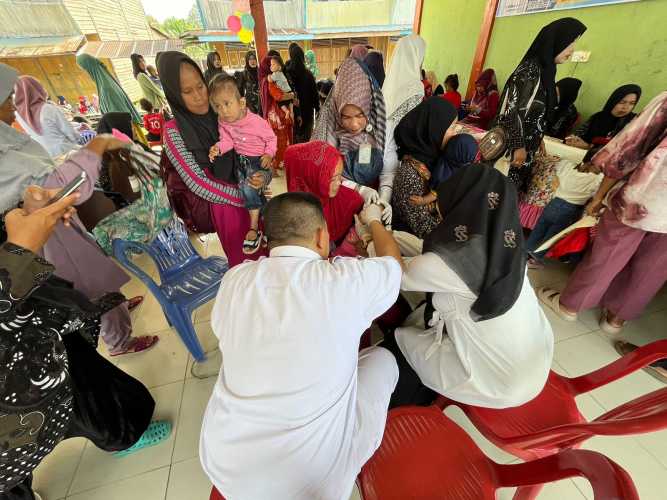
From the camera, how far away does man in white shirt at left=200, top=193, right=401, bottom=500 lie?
75cm

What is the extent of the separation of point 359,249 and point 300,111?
344cm

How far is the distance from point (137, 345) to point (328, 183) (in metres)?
1.57

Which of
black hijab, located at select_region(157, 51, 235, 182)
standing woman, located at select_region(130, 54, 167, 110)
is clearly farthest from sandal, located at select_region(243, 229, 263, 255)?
standing woman, located at select_region(130, 54, 167, 110)

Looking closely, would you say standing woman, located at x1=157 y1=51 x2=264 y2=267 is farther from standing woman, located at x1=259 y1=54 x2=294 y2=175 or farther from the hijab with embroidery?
standing woman, located at x1=259 y1=54 x2=294 y2=175

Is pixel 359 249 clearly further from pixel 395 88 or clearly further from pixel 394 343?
pixel 395 88

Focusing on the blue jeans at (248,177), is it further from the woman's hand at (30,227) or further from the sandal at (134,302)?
the sandal at (134,302)

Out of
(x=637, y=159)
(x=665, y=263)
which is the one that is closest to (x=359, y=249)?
(x=637, y=159)

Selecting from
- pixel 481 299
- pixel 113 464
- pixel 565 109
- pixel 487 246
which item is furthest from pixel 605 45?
pixel 113 464

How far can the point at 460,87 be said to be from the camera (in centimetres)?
510

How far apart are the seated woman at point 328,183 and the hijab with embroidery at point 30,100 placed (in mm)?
2723

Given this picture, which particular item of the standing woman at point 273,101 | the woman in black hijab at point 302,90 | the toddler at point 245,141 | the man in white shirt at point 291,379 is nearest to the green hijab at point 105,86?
the standing woman at point 273,101

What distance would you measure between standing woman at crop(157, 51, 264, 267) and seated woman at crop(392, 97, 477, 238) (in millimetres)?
855

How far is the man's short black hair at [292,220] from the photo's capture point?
952mm

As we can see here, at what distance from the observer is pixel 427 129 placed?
5.21 ft
